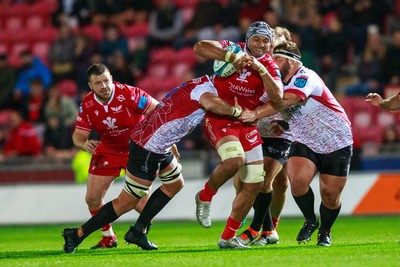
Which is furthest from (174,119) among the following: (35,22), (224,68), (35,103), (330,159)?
(35,22)

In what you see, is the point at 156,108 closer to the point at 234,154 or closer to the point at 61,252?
the point at 234,154

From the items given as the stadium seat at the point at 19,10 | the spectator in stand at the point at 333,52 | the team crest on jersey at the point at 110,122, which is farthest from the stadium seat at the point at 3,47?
the team crest on jersey at the point at 110,122

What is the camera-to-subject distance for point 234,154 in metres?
10.8

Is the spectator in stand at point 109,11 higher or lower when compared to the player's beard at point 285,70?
lower

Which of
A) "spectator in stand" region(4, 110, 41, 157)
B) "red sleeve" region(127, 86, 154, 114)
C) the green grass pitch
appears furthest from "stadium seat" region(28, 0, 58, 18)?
"red sleeve" region(127, 86, 154, 114)

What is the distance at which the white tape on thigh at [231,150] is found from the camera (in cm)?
1080

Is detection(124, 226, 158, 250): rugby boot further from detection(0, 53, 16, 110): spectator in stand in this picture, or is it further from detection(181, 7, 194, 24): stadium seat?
detection(181, 7, 194, 24): stadium seat

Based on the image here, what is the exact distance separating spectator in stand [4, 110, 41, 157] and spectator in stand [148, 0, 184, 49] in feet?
12.7

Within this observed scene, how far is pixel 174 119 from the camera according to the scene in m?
11.1

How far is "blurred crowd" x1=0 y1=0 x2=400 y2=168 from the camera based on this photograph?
20.1m

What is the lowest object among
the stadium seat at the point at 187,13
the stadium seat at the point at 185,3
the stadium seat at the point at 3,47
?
the stadium seat at the point at 3,47

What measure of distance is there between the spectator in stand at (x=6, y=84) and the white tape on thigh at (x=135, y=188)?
11725 mm

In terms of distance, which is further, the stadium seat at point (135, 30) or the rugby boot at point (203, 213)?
the stadium seat at point (135, 30)

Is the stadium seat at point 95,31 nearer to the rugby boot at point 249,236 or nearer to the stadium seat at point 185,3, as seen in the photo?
the stadium seat at point 185,3
